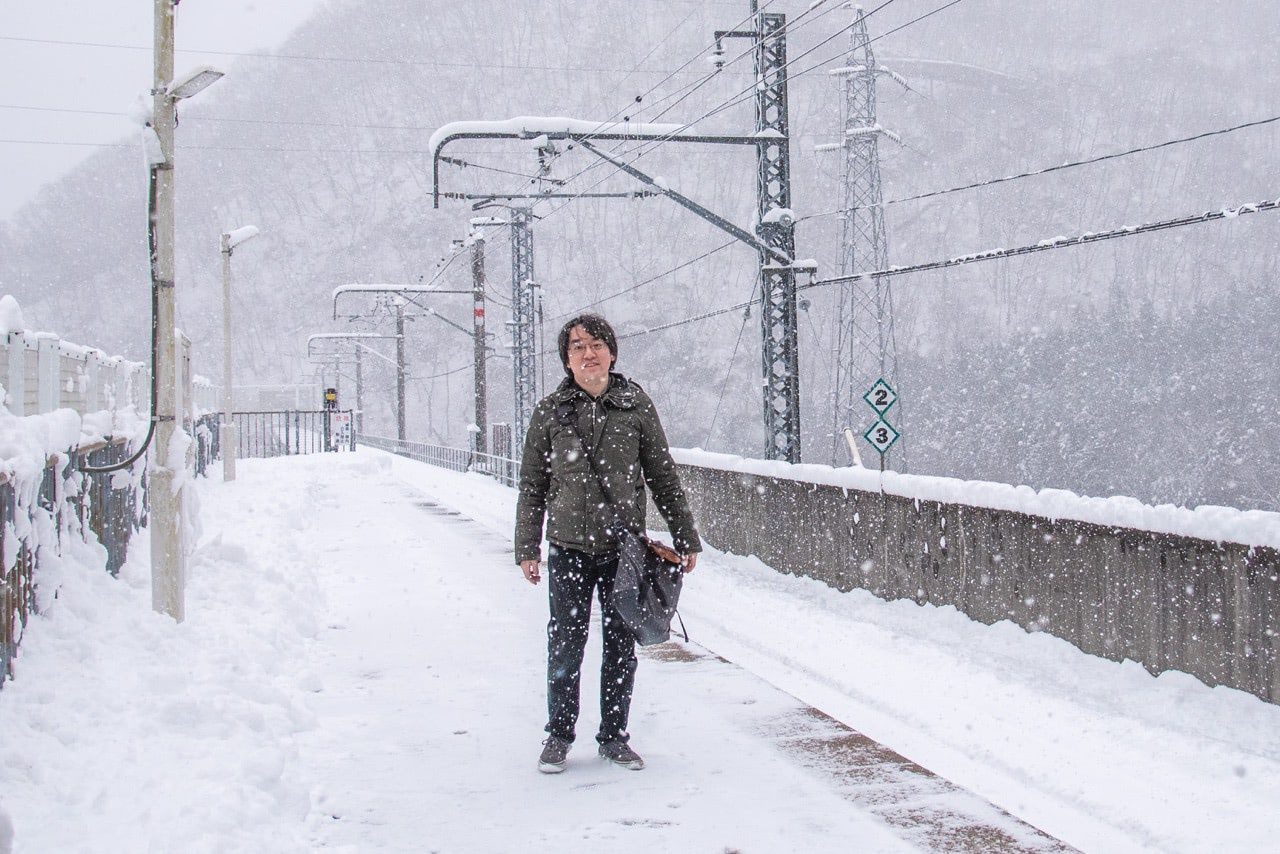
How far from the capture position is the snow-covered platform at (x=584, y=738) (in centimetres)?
429

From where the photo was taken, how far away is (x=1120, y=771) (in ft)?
17.3

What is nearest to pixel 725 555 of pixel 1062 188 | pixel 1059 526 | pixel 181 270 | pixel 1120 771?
pixel 1059 526

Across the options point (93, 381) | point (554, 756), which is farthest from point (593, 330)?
point (93, 381)

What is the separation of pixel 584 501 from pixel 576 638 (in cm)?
62

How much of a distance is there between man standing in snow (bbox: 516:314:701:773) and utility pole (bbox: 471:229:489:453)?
25106 mm

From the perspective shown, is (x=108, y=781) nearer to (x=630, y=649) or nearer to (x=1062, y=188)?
(x=630, y=649)

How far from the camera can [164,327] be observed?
25.6ft

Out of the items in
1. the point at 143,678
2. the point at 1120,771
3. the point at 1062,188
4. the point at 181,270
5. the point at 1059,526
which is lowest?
the point at 1120,771

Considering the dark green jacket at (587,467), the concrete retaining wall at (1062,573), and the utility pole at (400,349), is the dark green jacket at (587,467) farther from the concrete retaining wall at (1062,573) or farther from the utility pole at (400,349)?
the utility pole at (400,349)

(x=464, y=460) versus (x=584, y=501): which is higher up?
(x=584, y=501)

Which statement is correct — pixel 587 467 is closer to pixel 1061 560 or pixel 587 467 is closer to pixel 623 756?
pixel 623 756

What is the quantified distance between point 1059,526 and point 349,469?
2763 cm

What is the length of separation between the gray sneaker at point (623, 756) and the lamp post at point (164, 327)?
3.93 m

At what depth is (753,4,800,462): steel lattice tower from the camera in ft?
45.9
